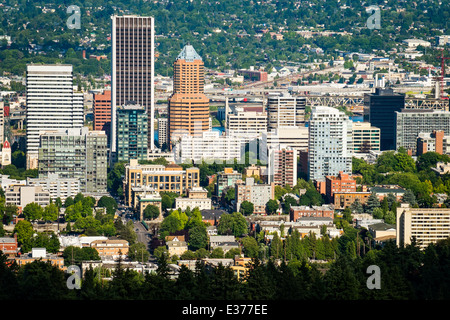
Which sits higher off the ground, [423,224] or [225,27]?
[225,27]

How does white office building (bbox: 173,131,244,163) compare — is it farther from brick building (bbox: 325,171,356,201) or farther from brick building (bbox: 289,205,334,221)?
brick building (bbox: 289,205,334,221)

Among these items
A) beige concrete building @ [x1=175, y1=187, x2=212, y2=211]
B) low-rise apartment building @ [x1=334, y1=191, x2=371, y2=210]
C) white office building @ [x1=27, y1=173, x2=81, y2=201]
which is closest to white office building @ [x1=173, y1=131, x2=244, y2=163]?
white office building @ [x1=27, y1=173, x2=81, y2=201]

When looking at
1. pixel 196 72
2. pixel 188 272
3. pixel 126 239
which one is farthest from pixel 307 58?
pixel 188 272

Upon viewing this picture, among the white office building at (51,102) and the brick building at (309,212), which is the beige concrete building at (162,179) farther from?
the white office building at (51,102)

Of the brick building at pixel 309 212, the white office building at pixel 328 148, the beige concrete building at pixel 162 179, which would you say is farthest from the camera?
the white office building at pixel 328 148

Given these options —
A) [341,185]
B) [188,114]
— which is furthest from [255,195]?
[188,114]

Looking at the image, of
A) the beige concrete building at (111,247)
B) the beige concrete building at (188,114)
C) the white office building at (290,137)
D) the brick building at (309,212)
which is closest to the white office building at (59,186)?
the brick building at (309,212)

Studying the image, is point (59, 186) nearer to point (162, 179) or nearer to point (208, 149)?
point (162, 179)
